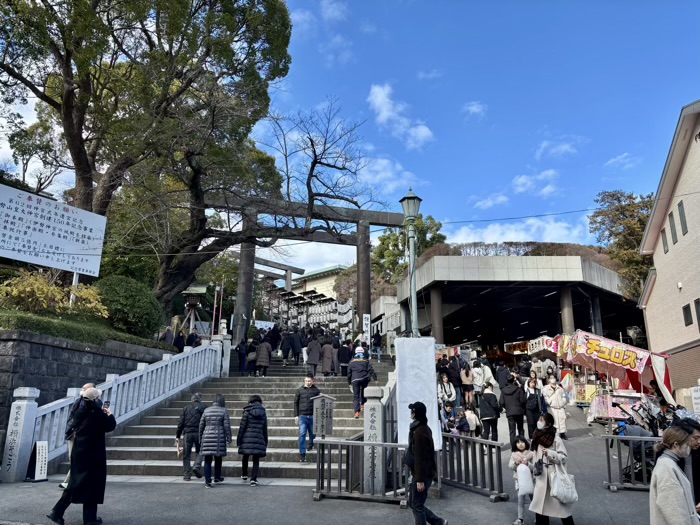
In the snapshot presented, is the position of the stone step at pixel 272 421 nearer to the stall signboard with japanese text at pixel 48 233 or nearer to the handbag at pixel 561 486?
the stall signboard with japanese text at pixel 48 233

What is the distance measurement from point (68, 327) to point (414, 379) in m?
7.50

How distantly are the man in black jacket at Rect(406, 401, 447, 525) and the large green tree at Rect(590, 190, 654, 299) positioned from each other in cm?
2707

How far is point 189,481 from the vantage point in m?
8.70

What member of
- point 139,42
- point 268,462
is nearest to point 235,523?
point 268,462

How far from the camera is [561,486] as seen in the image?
599 cm

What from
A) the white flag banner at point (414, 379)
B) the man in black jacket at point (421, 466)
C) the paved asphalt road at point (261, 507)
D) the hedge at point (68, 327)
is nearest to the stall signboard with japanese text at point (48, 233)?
the hedge at point (68, 327)

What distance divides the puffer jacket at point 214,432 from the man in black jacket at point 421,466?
3.63 meters

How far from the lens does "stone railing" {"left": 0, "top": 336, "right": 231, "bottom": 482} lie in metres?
8.49

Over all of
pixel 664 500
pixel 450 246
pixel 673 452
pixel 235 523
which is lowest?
pixel 235 523

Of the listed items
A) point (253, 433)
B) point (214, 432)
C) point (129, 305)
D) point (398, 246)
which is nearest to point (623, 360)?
point (253, 433)

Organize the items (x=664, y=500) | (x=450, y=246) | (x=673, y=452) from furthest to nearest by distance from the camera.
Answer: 1. (x=450, y=246)
2. (x=673, y=452)
3. (x=664, y=500)

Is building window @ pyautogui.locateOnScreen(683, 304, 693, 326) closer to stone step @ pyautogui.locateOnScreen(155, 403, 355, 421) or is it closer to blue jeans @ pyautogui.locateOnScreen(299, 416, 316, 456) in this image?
stone step @ pyautogui.locateOnScreen(155, 403, 355, 421)

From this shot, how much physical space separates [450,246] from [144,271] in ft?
70.2

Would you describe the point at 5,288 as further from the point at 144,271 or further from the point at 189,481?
the point at 144,271
